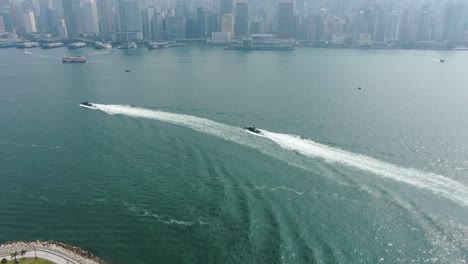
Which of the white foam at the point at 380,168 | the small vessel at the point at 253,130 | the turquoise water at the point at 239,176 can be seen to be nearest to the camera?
the turquoise water at the point at 239,176

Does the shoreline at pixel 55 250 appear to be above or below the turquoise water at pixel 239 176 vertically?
below

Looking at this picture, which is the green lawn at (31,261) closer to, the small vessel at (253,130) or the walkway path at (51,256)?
the walkway path at (51,256)

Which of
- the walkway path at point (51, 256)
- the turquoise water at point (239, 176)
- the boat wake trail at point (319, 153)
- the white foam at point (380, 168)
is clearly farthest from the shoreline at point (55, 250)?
the white foam at point (380, 168)

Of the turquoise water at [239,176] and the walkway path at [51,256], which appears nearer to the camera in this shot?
the walkway path at [51,256]

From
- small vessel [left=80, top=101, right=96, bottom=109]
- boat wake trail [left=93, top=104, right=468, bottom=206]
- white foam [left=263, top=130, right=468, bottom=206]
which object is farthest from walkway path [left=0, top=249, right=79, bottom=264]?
small vessel [left=80, top=101, right=96, bottom=109]

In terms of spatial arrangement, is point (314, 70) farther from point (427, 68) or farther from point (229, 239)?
point (229, 239)

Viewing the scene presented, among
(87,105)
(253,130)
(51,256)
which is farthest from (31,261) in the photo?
(87,105)

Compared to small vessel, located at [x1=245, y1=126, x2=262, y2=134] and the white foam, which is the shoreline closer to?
the white foam

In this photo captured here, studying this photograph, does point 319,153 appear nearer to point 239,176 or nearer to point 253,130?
point 239,176
